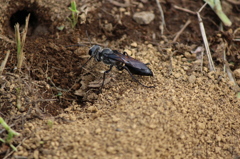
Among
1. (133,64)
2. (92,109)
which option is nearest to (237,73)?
(133,64)

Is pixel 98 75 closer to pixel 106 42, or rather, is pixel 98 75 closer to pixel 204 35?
pixel 106 42

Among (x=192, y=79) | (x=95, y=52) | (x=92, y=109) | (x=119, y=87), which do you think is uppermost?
(x=95, y=52)

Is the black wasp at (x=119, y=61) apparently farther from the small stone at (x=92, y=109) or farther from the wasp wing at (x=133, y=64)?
the small stone at (x=92, y=109)

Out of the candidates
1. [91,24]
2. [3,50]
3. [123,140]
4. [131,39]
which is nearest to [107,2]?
[91,24]

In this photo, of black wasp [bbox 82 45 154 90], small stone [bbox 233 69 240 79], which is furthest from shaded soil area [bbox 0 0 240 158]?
black wasp [bbox 82 45 154 90]

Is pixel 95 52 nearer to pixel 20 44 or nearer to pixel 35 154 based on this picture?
pixel 20 44

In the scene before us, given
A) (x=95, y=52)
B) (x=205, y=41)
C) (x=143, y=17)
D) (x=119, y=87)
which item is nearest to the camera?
(x=119, y=87)
